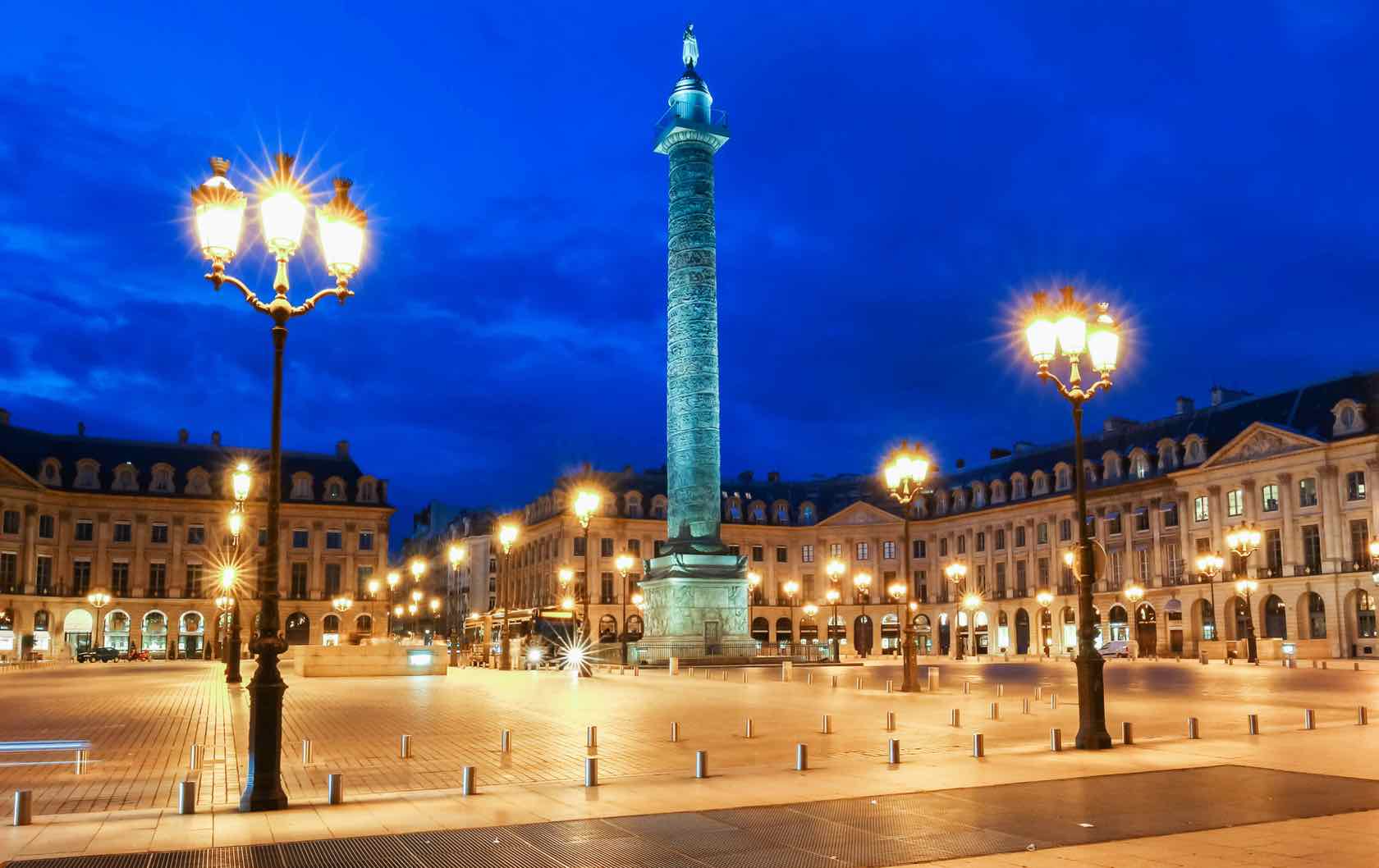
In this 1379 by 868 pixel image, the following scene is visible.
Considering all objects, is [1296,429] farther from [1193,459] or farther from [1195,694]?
[1195,694]

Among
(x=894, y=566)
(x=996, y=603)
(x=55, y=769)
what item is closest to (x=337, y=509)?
(x=894, y=566)

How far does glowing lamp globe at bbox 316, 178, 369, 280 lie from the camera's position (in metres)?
13.0

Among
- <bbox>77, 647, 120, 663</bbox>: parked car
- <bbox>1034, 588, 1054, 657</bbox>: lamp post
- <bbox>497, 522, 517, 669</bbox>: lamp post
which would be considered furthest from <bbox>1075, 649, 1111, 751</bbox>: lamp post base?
<bbox>1034, 588, 1054, 657</bbox>: lamp post

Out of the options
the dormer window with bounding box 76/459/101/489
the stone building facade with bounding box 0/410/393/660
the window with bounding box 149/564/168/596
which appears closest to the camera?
the stone building facade with bounding box 0/410/393/660

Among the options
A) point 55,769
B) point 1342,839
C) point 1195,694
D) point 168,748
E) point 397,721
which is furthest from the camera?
point 1195,694

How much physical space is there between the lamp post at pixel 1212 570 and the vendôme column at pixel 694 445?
1050 inches

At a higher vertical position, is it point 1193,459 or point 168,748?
point 1193,459

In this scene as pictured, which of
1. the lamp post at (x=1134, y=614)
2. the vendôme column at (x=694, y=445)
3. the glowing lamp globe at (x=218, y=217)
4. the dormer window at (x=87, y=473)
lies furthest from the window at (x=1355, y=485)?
the dormer window at (x=87, y=473)

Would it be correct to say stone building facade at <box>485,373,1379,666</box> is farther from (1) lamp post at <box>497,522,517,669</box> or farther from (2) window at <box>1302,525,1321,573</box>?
(1) lamp post at <box>497,522,517,669</box>

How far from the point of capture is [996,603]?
91.5 meters

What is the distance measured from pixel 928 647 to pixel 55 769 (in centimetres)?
8880

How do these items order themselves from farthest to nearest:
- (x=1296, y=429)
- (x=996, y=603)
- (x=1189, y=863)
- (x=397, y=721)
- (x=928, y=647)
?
(x=928, y=647), (x=996, y=603), (x=1296, y=429), (x=397, y=721), (x=1189, y=863)

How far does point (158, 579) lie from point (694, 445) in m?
53.7

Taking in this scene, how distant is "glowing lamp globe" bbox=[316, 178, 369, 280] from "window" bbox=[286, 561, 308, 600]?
84.3 metres
